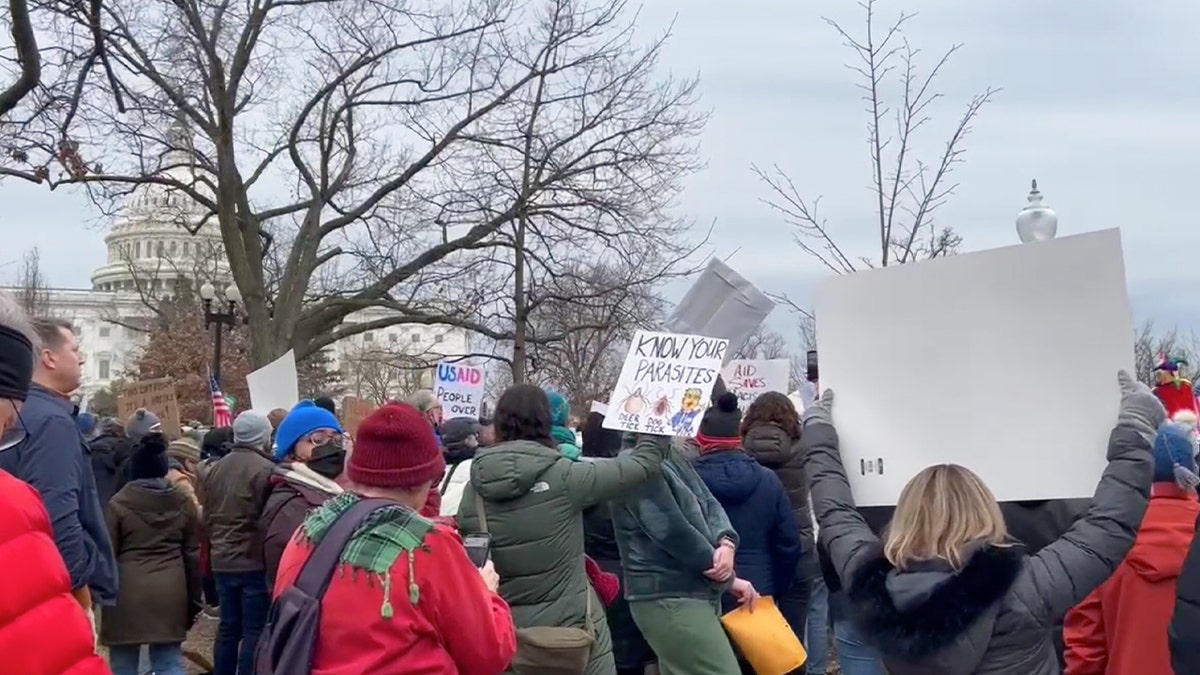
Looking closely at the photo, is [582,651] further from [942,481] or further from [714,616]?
[942,481]

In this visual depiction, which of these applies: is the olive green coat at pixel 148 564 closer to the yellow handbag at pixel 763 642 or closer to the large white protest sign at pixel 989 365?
the yellow handbag at pixel 763 642

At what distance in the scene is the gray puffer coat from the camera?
3.56 meters

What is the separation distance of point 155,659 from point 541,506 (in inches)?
151

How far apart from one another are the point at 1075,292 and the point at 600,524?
4.06m

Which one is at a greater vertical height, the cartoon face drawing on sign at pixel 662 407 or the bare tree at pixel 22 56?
the bare tree at pixel 22 56

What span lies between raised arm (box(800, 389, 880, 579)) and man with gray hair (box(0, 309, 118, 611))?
2.44m

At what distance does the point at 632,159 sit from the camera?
2364cm

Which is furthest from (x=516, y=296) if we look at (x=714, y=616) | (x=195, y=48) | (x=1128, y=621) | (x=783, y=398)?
(x=1128, y=621)

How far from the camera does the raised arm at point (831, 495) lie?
13.2 feet

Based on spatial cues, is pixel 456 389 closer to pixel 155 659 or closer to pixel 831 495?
pixel 155 659

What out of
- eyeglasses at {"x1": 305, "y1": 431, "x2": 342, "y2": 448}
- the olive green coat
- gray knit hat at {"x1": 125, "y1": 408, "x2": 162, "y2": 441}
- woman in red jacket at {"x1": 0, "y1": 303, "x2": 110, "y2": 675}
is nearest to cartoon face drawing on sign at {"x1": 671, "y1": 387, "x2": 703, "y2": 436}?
eyeglasses at {"x1": 305, "y1": 431, "x2": 342, "y2": 448}

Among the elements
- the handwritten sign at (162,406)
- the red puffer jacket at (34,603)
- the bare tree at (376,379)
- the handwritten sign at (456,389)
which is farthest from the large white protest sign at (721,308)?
the bare tree at (376,379)

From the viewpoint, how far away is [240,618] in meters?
8.06

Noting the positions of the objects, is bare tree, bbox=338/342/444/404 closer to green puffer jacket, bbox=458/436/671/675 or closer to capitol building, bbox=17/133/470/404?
capitol building, bbox=17/133/470/404
